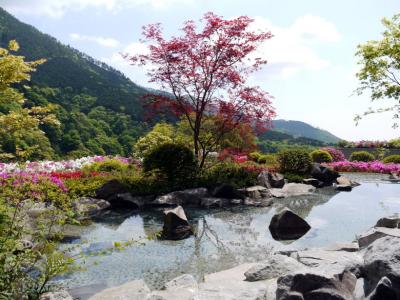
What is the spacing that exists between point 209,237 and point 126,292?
379 cm

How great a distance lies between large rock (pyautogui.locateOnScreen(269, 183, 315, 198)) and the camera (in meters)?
15.3

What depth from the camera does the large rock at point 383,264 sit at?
4477mm

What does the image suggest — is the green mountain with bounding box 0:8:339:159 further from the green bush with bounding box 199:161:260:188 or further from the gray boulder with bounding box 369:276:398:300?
the gray boulder with bounding box 369:276:398:300

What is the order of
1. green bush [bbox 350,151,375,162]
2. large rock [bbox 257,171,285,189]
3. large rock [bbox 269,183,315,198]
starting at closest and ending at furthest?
large rock [bbox 269,183,315,198] → large rock [bbox 257,171,285,189] → green bush [bbox 350,151,375,162]

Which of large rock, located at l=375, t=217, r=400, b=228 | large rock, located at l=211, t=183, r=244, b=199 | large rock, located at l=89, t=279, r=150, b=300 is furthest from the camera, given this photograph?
large rock, located at l=211, t=183, r=244, b=199

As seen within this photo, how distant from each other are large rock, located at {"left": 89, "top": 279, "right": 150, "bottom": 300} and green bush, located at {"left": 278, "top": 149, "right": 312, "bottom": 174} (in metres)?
15.4

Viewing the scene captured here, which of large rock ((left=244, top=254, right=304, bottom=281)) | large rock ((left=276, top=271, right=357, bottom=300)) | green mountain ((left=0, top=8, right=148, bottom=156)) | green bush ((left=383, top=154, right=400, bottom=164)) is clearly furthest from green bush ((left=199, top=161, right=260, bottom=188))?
green mountain ((left=0, top=8, right=148, bottom=156))

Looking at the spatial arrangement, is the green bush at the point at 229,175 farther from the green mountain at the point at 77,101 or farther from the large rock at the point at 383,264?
the green mountain at the point at 77,101

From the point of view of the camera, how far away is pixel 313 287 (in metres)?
4.38

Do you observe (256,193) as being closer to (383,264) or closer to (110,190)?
(110,190)

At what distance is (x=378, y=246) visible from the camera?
523 cm

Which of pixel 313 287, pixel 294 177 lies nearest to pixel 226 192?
Result: pixel 294 177

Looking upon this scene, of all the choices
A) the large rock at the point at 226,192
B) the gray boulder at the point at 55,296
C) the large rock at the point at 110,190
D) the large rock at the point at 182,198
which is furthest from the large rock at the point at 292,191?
the gray boulder at the point at 55,296

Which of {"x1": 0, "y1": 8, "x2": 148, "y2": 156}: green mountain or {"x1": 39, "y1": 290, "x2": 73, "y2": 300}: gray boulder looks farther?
{"x1": 0, "y1": 8, "x2": 148, "y2": 156}: green mountain
